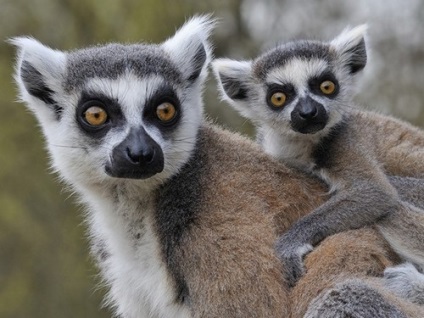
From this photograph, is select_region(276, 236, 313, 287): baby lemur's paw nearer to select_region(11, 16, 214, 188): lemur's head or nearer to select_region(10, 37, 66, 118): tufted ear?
select_region(11, 16, 214, 188): lemur's head

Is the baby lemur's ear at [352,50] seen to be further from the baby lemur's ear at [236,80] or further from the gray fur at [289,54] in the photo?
the baby lemur's ear at [236,80]

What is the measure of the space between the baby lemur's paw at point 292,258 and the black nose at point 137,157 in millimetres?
804

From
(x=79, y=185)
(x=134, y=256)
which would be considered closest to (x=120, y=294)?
(x=134, y=256)

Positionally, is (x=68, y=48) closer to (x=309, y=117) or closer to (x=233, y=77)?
(x=233, y=77)

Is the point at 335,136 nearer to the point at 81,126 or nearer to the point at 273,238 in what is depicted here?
the point at 273,238

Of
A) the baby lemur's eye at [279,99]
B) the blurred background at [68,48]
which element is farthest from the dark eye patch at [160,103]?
the blurred background at [68,48]

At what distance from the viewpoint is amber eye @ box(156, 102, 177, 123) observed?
414cm

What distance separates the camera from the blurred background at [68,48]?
517 inches

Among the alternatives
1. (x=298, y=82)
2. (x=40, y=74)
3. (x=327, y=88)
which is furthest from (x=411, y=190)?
(x=40, y=74)

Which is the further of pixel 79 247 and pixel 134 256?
pixel 79 247

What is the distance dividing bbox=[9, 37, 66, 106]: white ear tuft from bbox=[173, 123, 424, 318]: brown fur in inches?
38.9

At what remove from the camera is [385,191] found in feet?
14.8

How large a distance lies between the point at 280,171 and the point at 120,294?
3.96 feet

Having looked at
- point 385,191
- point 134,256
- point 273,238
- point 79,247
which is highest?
point 385,191
